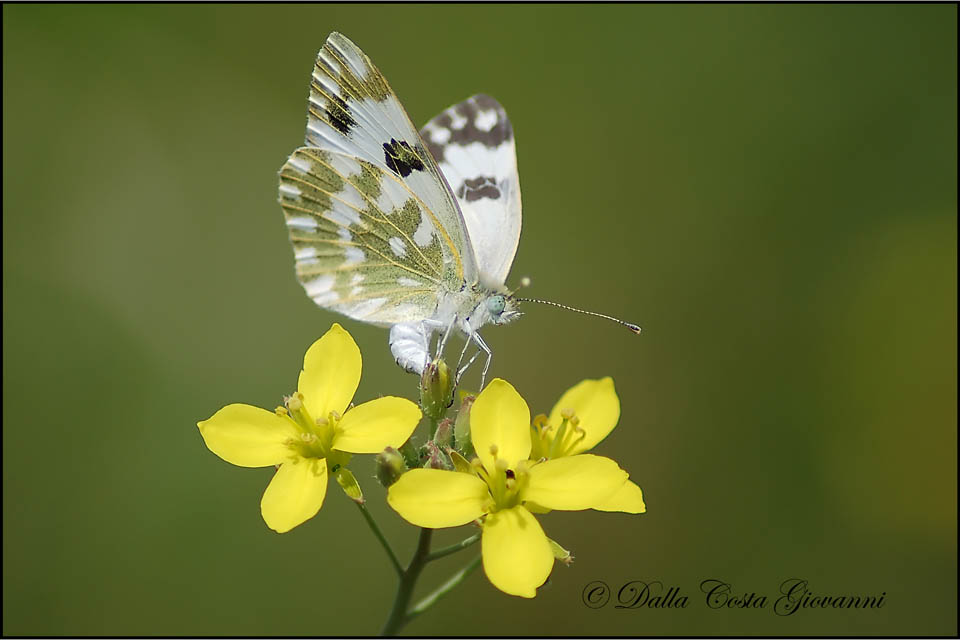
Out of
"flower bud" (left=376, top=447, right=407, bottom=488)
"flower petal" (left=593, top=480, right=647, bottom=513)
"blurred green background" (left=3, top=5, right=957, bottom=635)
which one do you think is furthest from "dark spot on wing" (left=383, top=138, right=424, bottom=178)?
"blurred green background" (left=3, top=5, right=957, bottom=635)

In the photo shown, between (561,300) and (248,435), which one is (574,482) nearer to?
(248,435)

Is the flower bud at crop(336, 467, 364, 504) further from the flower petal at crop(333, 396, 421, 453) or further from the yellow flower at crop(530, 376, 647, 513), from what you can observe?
the yellow flower at crop(530, 376, 647, 513)

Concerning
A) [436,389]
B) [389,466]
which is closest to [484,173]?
[436,389]

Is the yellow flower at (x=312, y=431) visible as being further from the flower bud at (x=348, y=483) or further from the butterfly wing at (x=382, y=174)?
the butterfly wing at (x=382, y=174)

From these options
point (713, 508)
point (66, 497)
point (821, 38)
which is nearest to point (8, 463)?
point (66, 497)

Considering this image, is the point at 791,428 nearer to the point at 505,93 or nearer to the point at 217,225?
the point at 505,93

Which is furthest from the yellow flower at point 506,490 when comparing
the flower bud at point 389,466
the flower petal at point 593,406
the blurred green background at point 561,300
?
the blurred green background at point 561,300
